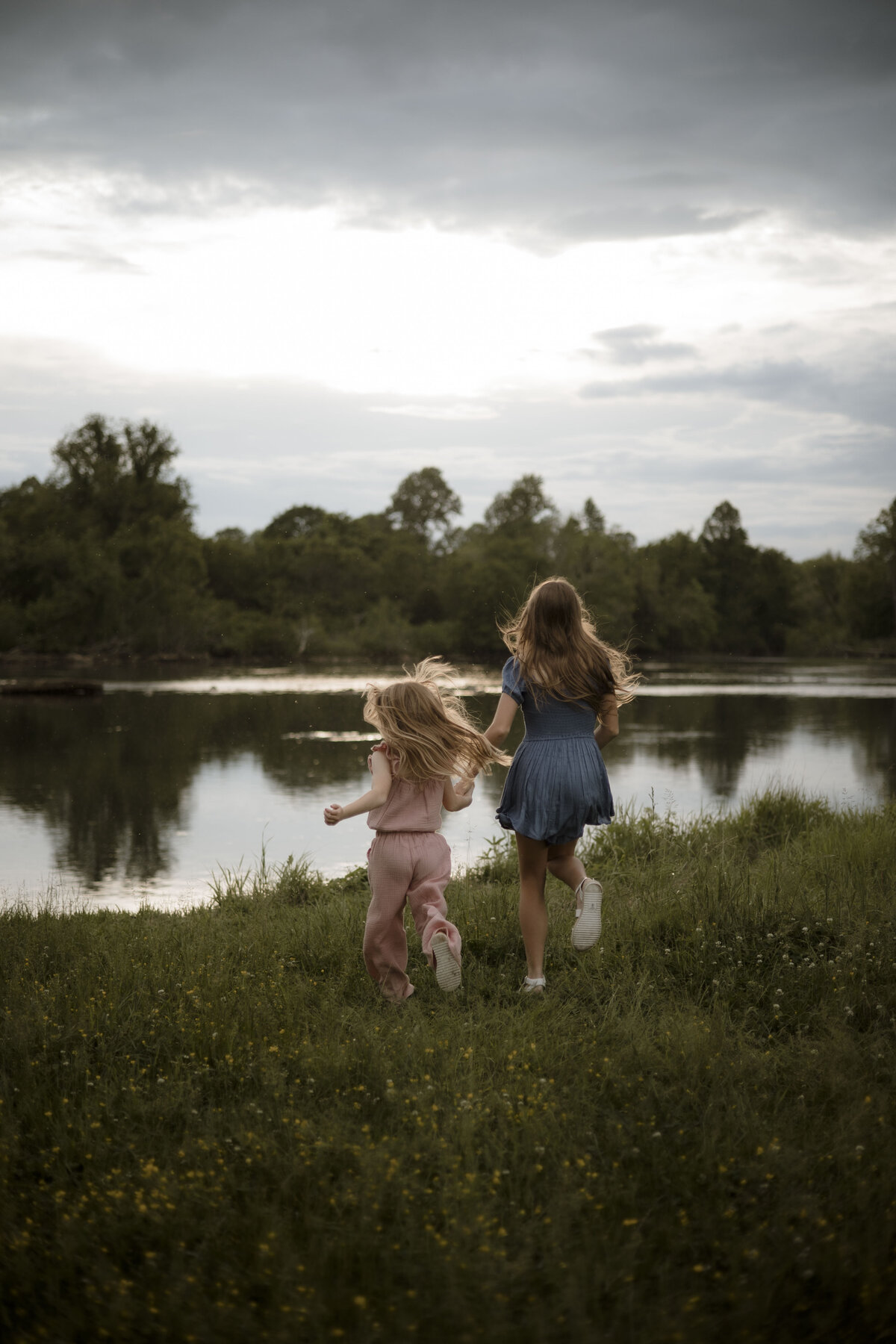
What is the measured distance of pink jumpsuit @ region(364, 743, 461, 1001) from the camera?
451 cm

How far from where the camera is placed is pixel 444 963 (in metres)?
4.37

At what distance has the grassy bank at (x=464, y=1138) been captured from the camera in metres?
2.44

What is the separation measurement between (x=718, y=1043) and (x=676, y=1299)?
1.48 metres

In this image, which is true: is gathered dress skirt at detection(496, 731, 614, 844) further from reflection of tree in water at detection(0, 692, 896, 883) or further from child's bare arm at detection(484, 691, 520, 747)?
reflection of tree in water at detection(0, 692, 896, 883)

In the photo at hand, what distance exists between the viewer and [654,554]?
89188mm

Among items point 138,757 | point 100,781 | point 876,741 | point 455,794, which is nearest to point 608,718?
point 455,794

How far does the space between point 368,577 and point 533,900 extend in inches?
2993

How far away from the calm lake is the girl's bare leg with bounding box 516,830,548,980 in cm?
478

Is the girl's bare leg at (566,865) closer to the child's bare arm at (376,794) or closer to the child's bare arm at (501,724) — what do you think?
the child's bare arm at (501,724)

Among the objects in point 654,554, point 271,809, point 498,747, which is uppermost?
point 654,554

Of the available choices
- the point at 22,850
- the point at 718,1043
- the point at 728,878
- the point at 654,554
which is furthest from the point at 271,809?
the point at 654,554

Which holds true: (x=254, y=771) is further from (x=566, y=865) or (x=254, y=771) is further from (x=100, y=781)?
(x=566, y=865)

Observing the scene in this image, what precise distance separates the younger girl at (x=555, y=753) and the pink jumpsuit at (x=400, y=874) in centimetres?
38

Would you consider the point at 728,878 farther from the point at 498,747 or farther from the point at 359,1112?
the point at 359,1112
